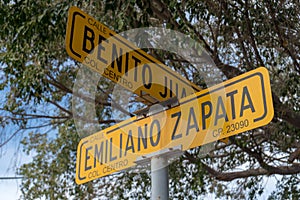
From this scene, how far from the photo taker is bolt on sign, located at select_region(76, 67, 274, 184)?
2.03 meters

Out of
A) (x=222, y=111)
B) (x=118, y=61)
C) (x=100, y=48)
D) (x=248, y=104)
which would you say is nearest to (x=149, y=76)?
(x=118, y=61)

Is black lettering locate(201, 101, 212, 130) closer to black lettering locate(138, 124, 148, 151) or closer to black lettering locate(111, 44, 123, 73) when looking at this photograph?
black lettering locate(138, 124, 148, 151)

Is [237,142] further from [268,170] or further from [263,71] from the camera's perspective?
[263,71]

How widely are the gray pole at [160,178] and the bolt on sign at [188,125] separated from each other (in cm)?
6

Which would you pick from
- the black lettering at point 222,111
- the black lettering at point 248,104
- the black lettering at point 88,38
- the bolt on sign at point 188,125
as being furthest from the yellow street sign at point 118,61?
the black lettering at point 248,104

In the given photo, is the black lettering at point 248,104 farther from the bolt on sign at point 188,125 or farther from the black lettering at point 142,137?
the black lettering at point 142,137

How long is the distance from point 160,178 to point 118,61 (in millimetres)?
569

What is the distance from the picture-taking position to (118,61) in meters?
2.24

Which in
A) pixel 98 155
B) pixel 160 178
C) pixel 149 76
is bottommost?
pixel 160 178

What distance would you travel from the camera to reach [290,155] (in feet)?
20.8

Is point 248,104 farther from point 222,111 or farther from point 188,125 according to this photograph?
point 188,125

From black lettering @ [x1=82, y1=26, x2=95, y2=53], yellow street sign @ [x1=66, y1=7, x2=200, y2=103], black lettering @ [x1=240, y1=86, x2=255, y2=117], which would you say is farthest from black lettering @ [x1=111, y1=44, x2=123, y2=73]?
black lettering @ [x1=240, y1=86, x2=255, y2=117]

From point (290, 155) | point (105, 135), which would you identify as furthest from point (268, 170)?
point (105, 135)

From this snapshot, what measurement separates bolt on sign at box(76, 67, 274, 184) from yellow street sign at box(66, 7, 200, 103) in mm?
127
